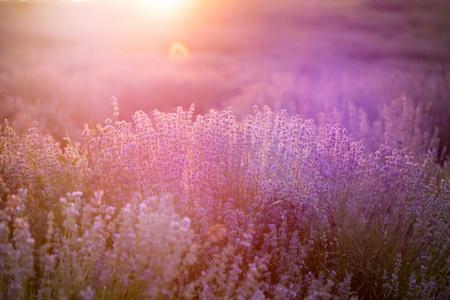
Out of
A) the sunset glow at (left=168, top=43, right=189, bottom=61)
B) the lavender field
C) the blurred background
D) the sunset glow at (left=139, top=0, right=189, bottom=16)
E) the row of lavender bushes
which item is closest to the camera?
the lavender field

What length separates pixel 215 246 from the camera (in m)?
2.55

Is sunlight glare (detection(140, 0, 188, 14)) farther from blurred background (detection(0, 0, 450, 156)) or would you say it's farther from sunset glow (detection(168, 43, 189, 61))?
sunset glow (detection(168, 43, 189, 61))

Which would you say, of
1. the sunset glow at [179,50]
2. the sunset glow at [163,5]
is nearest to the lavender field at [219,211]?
the sunset glow at [179,50]

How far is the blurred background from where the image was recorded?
25.5 ft

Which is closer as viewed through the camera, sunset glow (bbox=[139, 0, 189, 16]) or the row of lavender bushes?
the row of lavender bushes

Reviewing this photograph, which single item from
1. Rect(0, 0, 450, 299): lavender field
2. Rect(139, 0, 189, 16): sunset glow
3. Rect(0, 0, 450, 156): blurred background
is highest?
Rect(139, 0, 189, 16): sunset glow

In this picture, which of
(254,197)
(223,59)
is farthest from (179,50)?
(254,197)

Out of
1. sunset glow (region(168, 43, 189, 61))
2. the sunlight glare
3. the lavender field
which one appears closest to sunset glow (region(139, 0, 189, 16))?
the sunlight glare

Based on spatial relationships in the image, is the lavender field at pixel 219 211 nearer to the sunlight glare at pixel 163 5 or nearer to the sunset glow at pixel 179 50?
the sunset glow at pixel 179 50

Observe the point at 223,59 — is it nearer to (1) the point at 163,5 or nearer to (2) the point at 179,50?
(2) the point at 179,50

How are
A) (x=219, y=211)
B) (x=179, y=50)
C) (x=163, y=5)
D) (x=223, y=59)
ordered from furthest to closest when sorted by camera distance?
(x=163, y=5), (x=179, y=50), (x=223, y=59), (x=219, y=211)

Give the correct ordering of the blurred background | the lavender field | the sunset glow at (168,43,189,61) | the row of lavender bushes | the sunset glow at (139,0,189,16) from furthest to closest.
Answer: the sunset glow at (139,0,189,16)
the sunset glow at (168,43,189,61)
the blurred background
the row of lavender bushes
the lavender field

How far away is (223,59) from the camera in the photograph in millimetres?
17812

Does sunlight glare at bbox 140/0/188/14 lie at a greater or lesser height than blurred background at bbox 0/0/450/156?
greater
